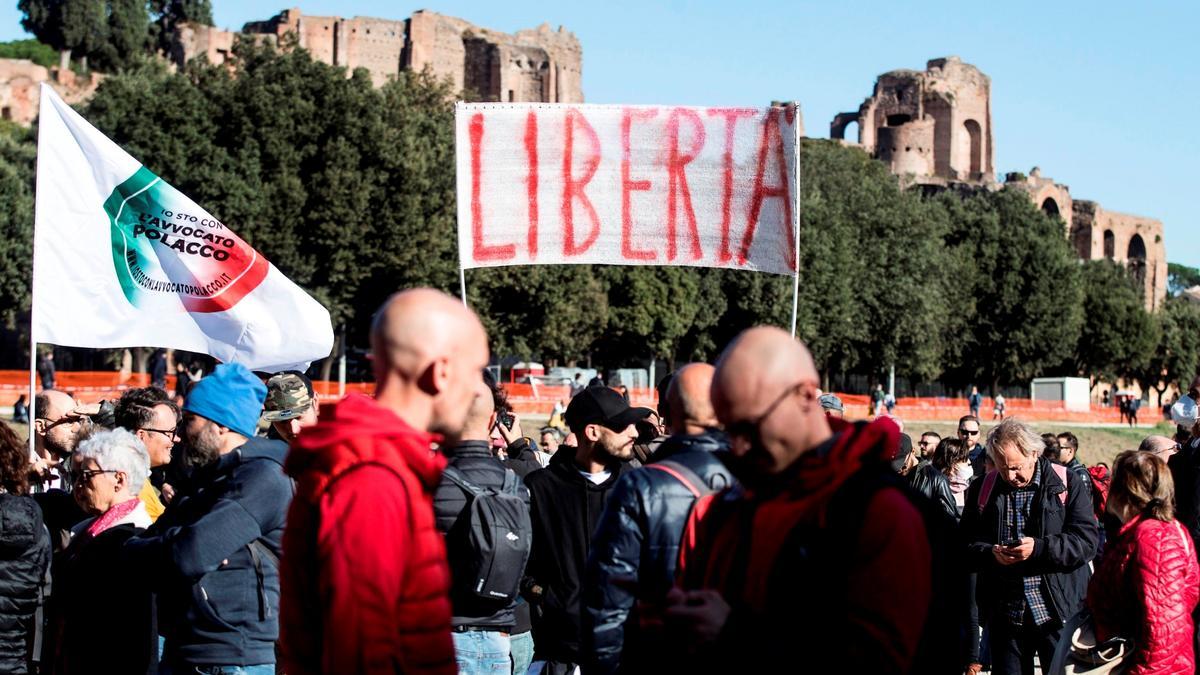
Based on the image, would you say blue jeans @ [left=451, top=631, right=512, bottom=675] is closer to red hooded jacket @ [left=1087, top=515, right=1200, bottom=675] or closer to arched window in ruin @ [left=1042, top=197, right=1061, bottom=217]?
red hooded jacket @ [left=1087, top=515, right=1200, bottom=675]

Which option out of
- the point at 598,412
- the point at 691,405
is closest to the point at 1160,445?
the point at 598,412

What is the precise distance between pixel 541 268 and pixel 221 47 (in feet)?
163

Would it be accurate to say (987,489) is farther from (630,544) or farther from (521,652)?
(630,544)

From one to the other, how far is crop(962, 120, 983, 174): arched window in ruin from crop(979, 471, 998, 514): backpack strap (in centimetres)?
11256

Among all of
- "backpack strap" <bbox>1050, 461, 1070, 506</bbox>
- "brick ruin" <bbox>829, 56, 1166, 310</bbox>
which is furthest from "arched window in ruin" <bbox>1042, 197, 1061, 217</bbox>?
"backpack strap" <bbox>1050, 461, 1070, 506</bbox>

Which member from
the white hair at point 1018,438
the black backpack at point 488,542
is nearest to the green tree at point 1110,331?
the white hair at point 1018,438

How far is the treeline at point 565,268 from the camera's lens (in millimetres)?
38844

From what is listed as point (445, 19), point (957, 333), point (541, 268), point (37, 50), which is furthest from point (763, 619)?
point (37, 50)

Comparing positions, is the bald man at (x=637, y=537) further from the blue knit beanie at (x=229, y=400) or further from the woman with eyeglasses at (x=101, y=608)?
the woman with eyeglasses at (x=101, y=608)

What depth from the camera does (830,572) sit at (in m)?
2.89

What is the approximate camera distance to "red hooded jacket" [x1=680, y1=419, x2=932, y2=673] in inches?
111

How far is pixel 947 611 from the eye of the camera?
2953 millimetres

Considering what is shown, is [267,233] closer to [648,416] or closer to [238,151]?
[238,151]

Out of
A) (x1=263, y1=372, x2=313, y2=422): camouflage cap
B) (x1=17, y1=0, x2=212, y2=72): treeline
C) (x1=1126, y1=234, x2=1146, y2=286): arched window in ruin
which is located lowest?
(x1=263, y1=372, x2=313, y2=422): camouflage cap
